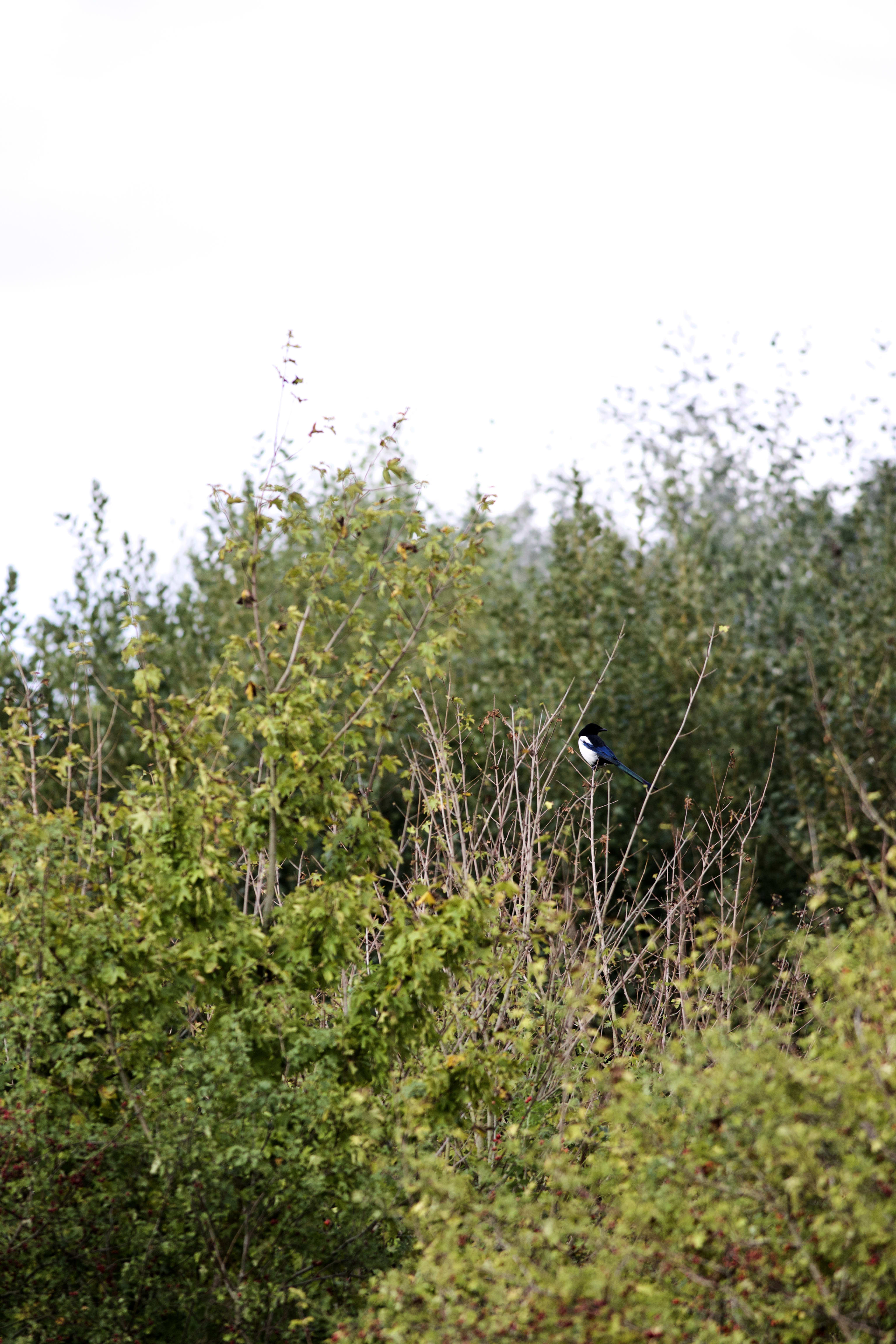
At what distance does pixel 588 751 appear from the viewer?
7953 millimetres

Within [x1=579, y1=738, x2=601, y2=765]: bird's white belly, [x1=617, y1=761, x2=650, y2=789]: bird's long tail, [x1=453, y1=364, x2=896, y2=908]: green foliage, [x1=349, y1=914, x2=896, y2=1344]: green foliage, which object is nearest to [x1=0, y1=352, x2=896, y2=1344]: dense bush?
[x1=349, y1=914, x2=896, y2=1344]: green foliage

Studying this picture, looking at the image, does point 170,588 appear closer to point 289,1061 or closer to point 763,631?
point 763,631

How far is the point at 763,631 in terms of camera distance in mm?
14688

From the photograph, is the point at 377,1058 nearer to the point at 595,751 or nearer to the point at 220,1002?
the point at 220,1002

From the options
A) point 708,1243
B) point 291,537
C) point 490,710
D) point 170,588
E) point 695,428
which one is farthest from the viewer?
point 695,428

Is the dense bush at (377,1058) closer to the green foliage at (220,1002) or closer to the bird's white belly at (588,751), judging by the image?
the green foliage at (220,1002)

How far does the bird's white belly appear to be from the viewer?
7.86m

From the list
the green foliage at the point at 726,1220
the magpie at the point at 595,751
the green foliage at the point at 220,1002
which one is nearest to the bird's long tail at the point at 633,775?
the magpie at the point at 595,751

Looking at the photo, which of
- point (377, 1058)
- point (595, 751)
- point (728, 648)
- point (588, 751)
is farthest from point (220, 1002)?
point (728, 648)

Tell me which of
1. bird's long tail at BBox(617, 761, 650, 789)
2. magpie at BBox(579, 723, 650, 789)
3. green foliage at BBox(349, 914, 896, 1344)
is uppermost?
magpie at BBox(579, 723, 650, 789)

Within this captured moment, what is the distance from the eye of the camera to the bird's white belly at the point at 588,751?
25.8ft

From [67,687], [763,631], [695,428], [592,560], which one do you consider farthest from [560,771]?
[695,428]

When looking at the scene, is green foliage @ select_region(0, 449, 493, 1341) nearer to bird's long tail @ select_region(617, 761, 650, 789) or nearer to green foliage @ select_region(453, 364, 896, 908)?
bird's long tail @ select_region(617, 761, 650, 789)

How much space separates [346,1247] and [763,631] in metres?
10.8
